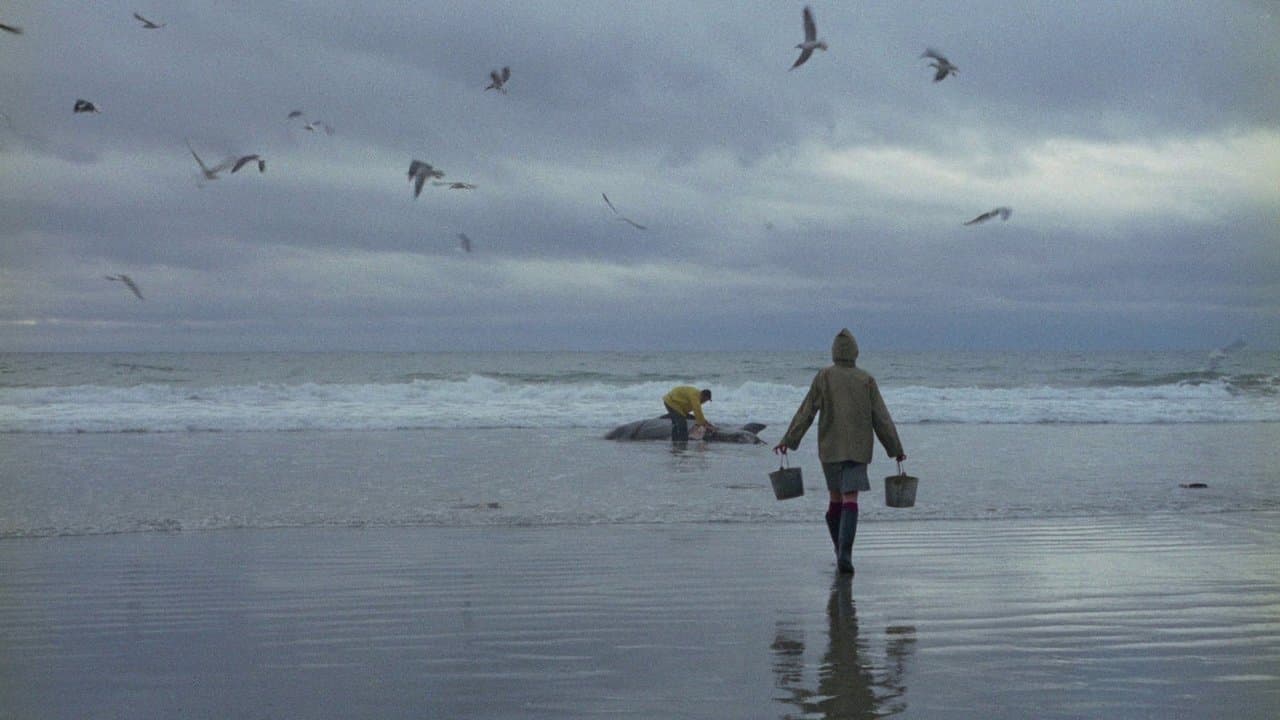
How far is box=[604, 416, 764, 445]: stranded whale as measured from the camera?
20219 mm

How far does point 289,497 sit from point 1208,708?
33.8ft

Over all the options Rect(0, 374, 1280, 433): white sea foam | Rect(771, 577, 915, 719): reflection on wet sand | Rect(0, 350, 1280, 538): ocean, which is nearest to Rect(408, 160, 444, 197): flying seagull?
Rect(0, 350, 1280, 538): ocean

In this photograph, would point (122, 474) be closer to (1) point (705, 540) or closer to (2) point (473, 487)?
(2) point (473, 487)

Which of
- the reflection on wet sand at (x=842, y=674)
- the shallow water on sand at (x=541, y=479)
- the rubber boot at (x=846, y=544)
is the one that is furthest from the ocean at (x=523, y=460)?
the reflection on wet sand at (x=842, y=674)

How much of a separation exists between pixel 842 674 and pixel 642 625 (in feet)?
4.58

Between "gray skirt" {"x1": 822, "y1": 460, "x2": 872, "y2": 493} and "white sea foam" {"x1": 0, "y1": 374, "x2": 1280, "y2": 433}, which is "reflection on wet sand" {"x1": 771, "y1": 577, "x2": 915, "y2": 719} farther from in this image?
"white sea foam" {"x1": 0, "y1": 374, "x2": 1280, "y2": 433}

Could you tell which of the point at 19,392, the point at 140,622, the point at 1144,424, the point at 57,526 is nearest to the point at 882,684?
the point at 140,622

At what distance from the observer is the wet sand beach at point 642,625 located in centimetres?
494

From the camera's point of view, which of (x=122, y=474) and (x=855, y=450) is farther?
(x=122, y=474)

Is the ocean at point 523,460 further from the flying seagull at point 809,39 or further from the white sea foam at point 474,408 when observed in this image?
the flying seagull at point 809,39

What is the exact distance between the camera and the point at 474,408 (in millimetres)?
29875

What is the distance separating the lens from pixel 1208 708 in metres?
4.75

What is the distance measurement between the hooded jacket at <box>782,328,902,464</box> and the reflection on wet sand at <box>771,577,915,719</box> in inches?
62.1

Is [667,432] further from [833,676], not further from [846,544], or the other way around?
[833,676]
